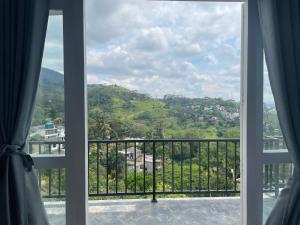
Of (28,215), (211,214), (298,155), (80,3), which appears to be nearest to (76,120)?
(28,215)

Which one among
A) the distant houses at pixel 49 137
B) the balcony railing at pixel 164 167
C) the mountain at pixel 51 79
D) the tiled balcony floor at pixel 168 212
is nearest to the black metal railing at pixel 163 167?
the balcony railing at pixel 164 167

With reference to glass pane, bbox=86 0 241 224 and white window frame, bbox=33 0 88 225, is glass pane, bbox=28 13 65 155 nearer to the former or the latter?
white window frame, bbox=33 0 88 225

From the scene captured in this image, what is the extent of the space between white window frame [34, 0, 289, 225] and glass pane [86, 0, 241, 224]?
1.98ft

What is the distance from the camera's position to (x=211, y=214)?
3.45 m

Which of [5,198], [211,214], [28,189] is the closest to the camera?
[5,198]

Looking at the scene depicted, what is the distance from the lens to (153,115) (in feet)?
11.4

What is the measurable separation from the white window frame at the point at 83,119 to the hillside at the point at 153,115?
106 cm

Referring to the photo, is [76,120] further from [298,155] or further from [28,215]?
[298,155]

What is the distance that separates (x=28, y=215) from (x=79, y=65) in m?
1.10

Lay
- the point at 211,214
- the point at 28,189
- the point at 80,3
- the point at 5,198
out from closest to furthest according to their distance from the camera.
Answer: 1. the point at 5,198
2. the point at 28,189
3. the point at 80,3
4. the point at 211,214

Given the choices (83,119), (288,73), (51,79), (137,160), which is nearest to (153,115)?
(137,160)

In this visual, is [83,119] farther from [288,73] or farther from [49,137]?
[288,73]

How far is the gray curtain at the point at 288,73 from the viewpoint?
1890mm

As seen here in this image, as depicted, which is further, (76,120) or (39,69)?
(76,120)
